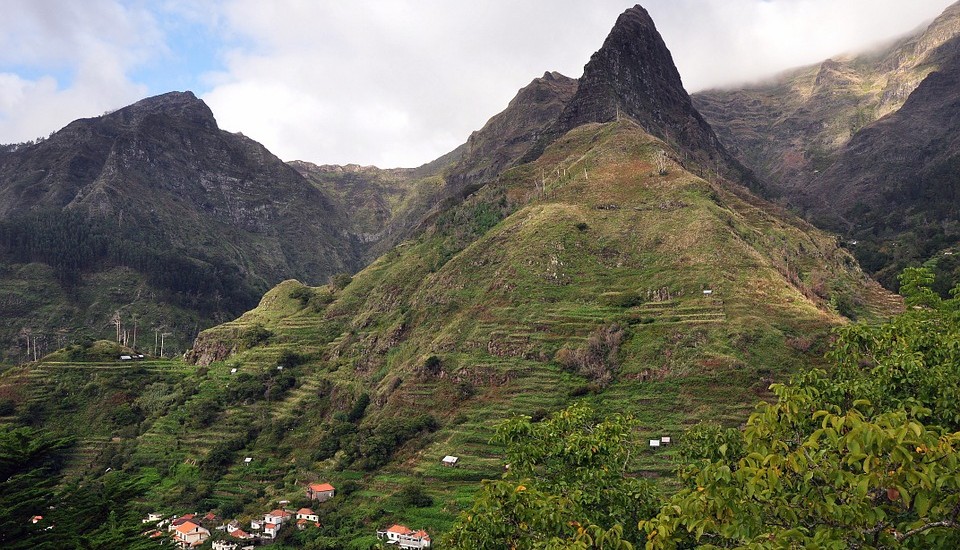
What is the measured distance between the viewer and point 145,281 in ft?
613

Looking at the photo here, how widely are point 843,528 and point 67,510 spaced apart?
96.9 ft

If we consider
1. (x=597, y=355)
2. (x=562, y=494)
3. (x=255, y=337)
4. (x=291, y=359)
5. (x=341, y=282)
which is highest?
(x=341, y=282)

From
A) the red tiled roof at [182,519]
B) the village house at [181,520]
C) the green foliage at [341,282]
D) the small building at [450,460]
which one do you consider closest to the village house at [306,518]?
the small building at [450,460]

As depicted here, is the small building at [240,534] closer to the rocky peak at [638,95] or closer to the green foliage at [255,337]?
the green foliage at [255,337]

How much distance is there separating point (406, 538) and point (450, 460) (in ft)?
31.3

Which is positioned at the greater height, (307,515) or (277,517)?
(307,515)

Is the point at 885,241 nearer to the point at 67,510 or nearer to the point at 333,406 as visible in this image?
the point at 333,406

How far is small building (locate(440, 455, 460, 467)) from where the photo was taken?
5609cm

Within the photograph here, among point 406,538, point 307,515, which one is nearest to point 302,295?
point 307,515

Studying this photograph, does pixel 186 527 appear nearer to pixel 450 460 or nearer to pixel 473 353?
pixel 450 460

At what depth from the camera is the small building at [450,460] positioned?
5609 cm

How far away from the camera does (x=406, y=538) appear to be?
4850cm

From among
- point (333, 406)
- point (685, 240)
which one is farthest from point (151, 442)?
point (685, 240)

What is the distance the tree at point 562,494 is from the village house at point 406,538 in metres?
36.7
